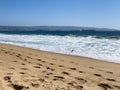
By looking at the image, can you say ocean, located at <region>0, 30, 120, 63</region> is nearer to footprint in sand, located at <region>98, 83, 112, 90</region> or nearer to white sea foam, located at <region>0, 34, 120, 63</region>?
white sea foam, located at <region>0, 34, 120, 63</region>

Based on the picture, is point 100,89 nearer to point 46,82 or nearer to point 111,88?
point 111,88

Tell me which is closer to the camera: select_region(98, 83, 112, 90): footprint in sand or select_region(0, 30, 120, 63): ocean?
select_region(98, 83, 112, 90): footprint in sand

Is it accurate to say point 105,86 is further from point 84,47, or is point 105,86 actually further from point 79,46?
point 79,46

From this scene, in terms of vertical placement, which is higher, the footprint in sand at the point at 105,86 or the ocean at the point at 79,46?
the footprint in sand at the point at 105,86

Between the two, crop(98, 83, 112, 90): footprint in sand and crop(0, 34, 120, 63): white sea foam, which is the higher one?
crop(98, 83, 112, 90): footprint in sand

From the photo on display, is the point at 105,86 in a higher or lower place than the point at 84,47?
higher

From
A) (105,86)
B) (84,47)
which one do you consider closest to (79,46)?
(84,47)

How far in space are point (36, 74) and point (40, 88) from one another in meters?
1.11

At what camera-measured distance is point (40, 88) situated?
4.80 metres

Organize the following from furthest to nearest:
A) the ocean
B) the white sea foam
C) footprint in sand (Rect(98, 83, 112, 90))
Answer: the ocean → the white sea foam → footprint in sand (Rect(98, 83, 112, 90))

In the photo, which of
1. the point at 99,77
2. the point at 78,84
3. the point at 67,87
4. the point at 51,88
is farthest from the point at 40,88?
the point at 99,77

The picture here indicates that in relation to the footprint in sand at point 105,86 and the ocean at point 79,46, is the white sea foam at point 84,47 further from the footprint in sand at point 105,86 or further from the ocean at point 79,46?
the footprint in sand at point 105,86

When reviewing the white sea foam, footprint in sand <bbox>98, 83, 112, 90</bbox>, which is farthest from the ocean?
footprint in sand <bbox>98, 83, 112, 90</bbox>

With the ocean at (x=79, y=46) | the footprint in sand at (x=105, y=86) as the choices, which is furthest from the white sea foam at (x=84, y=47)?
the footprint in sand at (x=105, y=86)
